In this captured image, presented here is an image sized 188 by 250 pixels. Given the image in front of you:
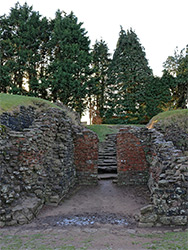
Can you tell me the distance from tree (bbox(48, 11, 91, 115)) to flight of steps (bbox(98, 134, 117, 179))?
6.58 meters

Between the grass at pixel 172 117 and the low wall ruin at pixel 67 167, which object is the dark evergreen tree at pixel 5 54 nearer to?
the low wall ruin at pixel 67 167

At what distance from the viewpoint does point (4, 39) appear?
22.3 m

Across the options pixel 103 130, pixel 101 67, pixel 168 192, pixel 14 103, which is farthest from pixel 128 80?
pixel 168 192

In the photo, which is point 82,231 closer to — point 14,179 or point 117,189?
point 14,179

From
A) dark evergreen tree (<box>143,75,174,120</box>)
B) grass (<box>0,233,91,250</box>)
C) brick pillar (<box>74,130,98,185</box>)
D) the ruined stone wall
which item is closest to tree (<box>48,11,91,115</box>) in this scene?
dark evergreen tree (<box>143,75,174,120</box>)

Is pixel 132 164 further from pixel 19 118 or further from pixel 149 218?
pixel 19 118

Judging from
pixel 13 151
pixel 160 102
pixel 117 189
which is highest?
pixel 160 102

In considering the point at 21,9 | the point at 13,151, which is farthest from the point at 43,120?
the point at 21,9

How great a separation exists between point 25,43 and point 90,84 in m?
8.44

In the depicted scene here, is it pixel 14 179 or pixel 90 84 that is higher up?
pixel 90 84

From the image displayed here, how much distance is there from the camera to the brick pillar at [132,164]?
9125mm

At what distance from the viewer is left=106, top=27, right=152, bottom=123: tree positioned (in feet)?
72.5

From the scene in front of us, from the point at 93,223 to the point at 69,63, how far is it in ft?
56.2

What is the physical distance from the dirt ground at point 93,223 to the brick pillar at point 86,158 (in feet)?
3.30
